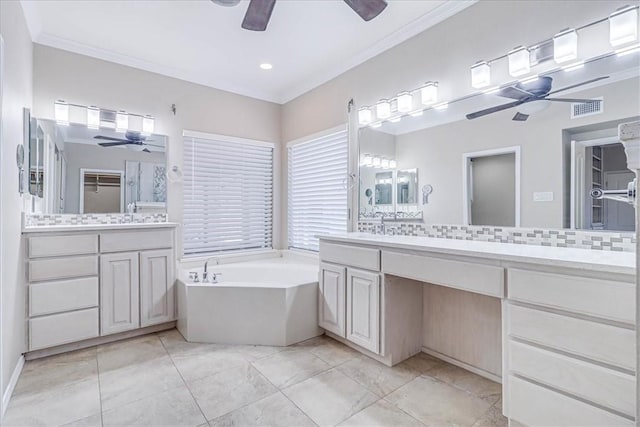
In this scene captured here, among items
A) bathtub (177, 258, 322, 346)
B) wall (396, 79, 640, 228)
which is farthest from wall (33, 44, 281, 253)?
wall (396, 79, 640, 228)

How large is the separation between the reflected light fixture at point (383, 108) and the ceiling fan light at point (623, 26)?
146cm

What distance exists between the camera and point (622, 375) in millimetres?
1239

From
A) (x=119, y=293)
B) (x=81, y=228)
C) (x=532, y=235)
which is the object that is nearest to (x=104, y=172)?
(x=81, y=228)

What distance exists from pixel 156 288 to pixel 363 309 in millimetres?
1914

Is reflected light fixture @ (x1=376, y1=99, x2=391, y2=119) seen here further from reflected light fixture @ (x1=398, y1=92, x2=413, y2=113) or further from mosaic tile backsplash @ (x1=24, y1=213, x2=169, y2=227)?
mosaic tile backsplash @ (x1=24, y1=213, x2=169, y2=227)

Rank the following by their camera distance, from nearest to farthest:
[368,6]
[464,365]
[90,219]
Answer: [368,6] < [464,365] < [90,219]

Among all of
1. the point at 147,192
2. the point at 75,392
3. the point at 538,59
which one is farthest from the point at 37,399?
the point at 538,59

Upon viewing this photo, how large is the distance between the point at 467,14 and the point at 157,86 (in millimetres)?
2971

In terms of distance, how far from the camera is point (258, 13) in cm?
185

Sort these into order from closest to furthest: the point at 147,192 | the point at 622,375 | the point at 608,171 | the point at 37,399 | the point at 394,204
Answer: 1. the point at 622,375
2. the point at 608,171
3. the point at 37,399
4. the point at 394,204
5. the point at 147,192

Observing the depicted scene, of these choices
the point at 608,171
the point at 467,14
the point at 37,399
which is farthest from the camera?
the point at 467,14

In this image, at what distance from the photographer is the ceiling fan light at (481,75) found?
2162 mm

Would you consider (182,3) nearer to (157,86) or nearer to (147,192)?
(157,86)

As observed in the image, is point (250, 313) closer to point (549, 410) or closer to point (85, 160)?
point (549, 410)
